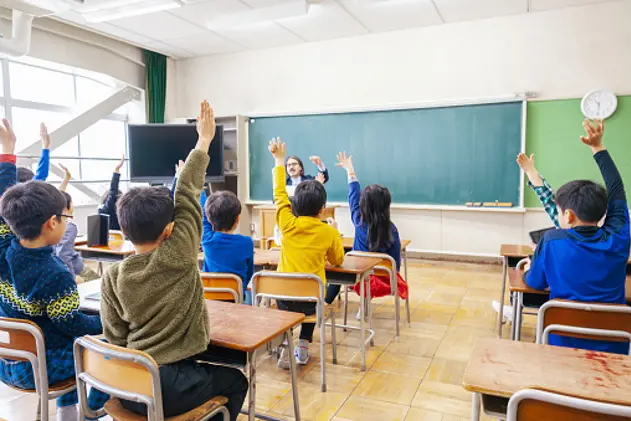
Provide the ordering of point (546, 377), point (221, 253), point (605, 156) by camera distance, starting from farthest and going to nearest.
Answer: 1. point (221, 253)
2. point (605, 156)
3. point (546, 377)

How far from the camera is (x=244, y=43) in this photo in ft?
20.5

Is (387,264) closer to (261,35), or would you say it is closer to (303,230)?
(303,230)

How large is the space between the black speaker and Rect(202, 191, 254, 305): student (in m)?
1.44

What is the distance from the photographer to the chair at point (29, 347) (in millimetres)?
1463

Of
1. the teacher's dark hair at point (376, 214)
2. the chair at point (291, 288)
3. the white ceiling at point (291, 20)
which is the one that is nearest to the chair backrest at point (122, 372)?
the chair at point (291, 288)

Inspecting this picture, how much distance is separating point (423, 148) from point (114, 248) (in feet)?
12.5

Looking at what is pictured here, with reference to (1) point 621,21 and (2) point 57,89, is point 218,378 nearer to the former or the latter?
(1) point 621,21

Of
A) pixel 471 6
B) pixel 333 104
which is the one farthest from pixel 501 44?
pixel 333 104

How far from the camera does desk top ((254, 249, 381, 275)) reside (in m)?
2.55

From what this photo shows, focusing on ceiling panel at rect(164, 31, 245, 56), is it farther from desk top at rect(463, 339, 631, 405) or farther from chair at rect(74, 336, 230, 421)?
desk top at rect(463, 339, 631, 405)

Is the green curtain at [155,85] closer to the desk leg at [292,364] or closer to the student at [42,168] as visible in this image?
the student at [42,168]

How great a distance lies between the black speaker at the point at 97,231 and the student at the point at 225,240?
1.44 meters

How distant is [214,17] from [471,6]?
9.67 feet

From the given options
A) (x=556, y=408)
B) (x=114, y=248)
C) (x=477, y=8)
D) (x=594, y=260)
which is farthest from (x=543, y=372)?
(x=477, y=8)
